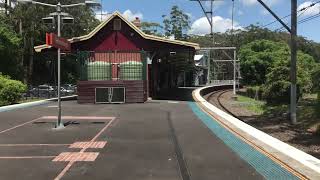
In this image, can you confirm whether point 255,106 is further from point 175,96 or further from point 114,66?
point 114,66

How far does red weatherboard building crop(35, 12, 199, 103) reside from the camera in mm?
34844

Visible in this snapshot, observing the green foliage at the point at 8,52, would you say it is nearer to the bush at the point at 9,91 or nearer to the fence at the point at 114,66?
the fence at the point at 114,66

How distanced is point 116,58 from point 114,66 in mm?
829

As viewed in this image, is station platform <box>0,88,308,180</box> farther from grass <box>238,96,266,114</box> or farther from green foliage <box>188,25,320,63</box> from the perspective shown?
green foliage <box>188,25,320,63</box>

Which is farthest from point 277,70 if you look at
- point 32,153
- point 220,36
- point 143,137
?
point 220,36

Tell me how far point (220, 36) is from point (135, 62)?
4877 inches

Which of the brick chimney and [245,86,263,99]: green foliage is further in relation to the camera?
[245,86,263,99]: green foliage

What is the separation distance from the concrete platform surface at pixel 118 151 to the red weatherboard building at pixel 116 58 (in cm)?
1169

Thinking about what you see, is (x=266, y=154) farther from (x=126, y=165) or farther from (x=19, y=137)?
(x=19, y=137)

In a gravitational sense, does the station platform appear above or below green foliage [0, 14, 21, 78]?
below

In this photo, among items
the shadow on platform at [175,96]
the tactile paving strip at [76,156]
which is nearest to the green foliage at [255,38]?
the shadow on platform at [175,96]

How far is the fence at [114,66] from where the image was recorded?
119 ft

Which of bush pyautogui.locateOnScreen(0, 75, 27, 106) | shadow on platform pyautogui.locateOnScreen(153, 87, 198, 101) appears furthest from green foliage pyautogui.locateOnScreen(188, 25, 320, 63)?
bush pyautogui.locateOnScreen(0, 75, 27, 106)

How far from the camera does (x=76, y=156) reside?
13258mm
